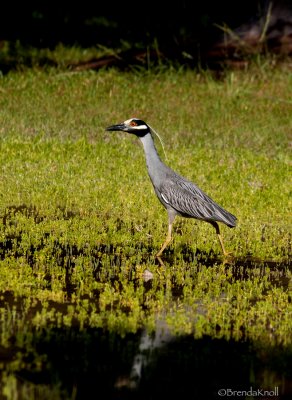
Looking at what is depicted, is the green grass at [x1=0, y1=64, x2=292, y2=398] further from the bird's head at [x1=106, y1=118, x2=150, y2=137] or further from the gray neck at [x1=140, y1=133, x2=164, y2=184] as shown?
the bird's head at [x1=106, y1=118, x2=150, y2=137]

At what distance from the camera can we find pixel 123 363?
7.55m

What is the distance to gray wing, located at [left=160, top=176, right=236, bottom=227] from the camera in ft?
37.6

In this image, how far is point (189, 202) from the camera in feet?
37.9

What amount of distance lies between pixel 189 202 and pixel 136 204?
233 cm

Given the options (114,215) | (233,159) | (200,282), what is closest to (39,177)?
(114,215)

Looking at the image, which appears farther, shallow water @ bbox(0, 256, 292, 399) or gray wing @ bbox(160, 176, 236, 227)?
gray wing @ bbox(160, 176, 236, 227)

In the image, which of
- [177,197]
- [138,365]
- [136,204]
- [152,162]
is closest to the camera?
[138,365]

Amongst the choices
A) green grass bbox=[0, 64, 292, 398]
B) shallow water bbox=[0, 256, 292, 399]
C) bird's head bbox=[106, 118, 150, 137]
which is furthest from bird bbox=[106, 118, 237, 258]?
shallow water bbox=[0, 256, 292, 399]

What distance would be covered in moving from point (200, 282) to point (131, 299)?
3.51ft

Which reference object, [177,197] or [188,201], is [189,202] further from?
[177,197]

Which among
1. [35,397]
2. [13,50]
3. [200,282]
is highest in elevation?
[13,50]

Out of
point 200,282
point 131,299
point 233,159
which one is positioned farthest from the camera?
point 233,159

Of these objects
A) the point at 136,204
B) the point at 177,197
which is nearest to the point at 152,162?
the point at 177,197

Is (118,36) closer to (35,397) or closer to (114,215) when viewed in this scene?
(114,215)
